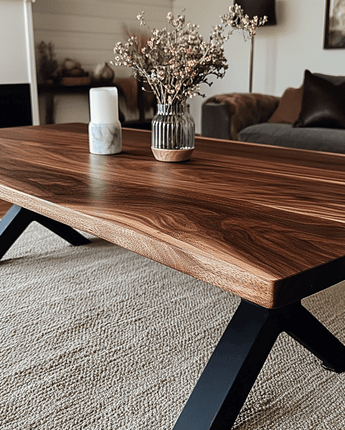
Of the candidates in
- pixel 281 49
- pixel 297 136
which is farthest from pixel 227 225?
pixel 281 49

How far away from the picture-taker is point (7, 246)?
5.27ft

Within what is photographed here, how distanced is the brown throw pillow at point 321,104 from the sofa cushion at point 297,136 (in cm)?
8

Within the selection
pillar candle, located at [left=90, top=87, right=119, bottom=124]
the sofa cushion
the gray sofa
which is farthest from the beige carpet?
the gray sofa

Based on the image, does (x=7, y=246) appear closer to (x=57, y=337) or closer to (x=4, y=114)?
(x=57, y=337)

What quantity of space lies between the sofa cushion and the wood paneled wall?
6.02 feet

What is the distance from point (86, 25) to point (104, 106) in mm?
3002

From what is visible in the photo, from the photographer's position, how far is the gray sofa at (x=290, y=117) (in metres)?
2.65

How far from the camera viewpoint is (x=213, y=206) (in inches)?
33.2

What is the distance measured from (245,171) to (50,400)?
679mm

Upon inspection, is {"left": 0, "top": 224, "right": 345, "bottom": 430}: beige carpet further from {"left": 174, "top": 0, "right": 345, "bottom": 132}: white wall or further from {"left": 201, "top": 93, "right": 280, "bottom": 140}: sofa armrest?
{"left": 174, "top": 0, "right": 345, "bottom": 132}: white wall

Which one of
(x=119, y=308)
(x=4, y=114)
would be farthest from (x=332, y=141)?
(x=4, y=114)

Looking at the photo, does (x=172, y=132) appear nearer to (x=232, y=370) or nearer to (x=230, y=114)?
(x=232, y=370)

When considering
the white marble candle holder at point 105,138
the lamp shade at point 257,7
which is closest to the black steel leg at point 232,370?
the white marble candle holder at point 105,138

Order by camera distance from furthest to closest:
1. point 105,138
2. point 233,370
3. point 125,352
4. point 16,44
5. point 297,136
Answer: point 16,44 → point 297,136 → point 105,138 → point 125,352 → point 233,370
